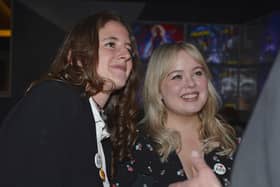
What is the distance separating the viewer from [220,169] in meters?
1.81

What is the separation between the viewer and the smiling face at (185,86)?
192 cm

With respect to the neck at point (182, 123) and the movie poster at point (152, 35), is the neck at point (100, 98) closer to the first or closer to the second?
the neck at point (182, 123)

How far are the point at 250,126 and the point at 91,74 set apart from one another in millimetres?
1025

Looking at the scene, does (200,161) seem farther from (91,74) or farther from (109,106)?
(109,106)

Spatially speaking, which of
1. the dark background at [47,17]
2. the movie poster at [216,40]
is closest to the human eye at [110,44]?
the dark background at [47,17]

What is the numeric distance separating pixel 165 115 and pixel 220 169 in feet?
1.27

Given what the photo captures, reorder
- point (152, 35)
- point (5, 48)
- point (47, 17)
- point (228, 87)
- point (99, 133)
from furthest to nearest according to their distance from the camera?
point (228, 87) → point (152, 35) → point (47, 17) → point (5, 48) → point (99, 133)

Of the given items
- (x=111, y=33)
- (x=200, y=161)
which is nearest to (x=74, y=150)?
(x=200, y=161)

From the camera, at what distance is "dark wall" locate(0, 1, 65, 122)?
5.62 metres

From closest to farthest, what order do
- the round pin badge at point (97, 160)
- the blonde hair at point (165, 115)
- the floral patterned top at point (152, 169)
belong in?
the round pin badge at point (97, 160) < the floral patterned top at point (152, 169) < the blonde hair at point (165, 115)

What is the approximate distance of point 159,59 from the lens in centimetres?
198

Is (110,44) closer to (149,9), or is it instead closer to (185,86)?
(185,86)

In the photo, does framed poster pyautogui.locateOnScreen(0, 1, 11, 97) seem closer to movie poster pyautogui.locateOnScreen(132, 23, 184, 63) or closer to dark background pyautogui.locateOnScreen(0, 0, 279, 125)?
dark background pyautogui.locateOnScreen(0, 0, 279, 125)

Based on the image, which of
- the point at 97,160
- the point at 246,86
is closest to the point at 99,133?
the point at 97,160
